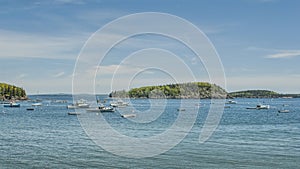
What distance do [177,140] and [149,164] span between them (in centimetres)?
1740

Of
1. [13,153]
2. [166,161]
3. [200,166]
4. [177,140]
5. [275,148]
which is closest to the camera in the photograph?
[200,166]

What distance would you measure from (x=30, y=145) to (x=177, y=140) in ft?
58.9

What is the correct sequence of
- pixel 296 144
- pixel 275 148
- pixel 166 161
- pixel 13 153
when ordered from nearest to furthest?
pixel 166 161 < pixel 13 153 < pixel 275 148 < pixel 296 144

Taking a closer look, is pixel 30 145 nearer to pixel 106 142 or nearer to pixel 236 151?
pixel 106 142

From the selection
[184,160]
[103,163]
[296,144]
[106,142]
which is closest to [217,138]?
[296,144]

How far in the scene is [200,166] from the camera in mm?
34656

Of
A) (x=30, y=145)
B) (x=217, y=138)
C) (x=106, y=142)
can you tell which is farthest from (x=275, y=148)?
(x=30, y=145)

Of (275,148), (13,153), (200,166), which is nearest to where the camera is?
(200,166)

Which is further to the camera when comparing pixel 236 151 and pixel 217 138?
pixel 217 138

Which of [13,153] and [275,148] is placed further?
[275,148]

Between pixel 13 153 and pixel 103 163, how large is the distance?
1111 cm

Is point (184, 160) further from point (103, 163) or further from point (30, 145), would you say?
point (30, 145)

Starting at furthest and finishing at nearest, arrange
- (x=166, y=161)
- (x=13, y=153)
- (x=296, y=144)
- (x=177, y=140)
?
(x=177, y=140) → (x=296, y=144) → (x=13, y=153) → (x=166, y=161)

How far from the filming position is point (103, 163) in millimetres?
36406
